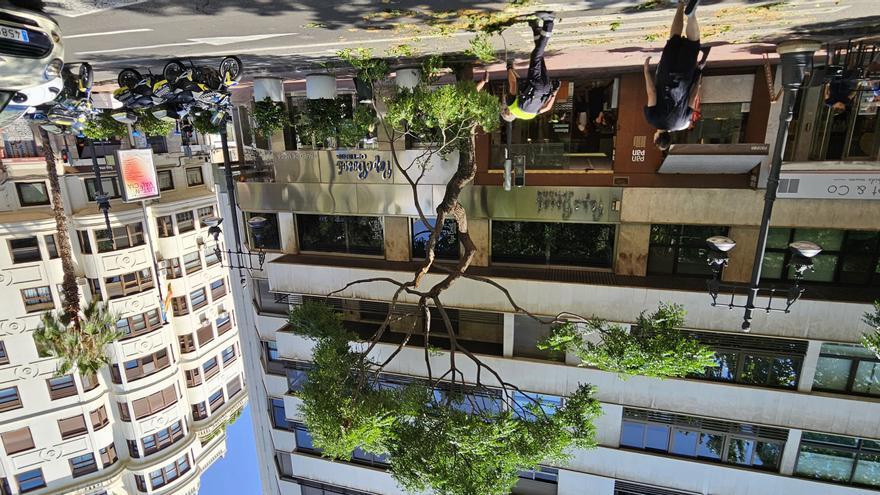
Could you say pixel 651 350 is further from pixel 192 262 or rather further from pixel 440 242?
pixel 192 262

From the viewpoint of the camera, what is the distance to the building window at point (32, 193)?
61.1ft

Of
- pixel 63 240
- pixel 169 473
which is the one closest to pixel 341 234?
pixel 63 240

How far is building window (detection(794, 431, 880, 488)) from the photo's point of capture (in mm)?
10456

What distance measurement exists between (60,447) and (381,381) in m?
18.5

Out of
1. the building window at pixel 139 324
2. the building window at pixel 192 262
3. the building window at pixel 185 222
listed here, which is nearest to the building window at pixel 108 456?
the building window at pixel 139 324

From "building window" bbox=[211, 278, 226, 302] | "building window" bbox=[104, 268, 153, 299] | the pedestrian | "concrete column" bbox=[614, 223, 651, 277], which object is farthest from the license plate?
"building window" bbox=[211, 278, 226, 302]

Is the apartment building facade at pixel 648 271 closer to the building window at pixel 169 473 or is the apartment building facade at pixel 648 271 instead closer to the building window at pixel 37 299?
the building window at pixel 37 299

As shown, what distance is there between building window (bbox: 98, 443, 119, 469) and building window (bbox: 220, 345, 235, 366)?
7.10 m

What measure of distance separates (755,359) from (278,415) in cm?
1601

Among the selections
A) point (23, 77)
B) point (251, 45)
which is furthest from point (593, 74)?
point (23, 77)

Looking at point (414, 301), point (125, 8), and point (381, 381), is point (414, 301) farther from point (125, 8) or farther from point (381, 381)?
point (125, 8)

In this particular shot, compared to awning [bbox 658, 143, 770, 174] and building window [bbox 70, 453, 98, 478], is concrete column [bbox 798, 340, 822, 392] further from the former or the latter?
building window [bbox 70, 453, 98, 478]

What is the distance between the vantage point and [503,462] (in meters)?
8.27

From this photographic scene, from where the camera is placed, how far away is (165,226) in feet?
73.2
